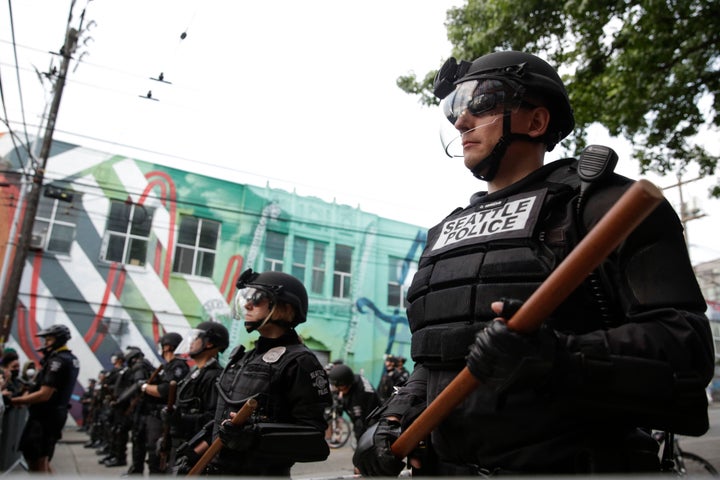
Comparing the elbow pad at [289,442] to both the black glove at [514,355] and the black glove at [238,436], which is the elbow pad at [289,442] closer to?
the black glove at [238,436]

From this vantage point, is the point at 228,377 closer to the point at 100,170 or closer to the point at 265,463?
the point at 265,463

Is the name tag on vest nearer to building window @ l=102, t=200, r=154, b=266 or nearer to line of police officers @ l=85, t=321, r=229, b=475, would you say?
line of police officers @ l=85, t=321, r=229, b=475

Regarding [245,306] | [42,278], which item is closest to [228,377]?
[245,306]

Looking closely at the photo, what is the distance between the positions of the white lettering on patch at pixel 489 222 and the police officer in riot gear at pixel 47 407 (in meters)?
6.42

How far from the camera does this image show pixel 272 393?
3453mm

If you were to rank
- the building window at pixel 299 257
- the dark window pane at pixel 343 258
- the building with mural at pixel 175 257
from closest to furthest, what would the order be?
the building with mural at pixel 175 257, the building window at pixel 299 257, the dark window pane at pixel 343 258

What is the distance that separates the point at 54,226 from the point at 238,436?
17300mm

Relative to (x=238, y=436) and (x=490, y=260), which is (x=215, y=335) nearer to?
(x=238, y=436)

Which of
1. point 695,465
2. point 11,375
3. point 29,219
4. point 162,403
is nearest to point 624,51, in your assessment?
point 695,465

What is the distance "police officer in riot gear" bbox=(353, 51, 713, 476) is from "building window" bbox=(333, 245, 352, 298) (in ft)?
65.8

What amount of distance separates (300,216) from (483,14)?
14.3 metres

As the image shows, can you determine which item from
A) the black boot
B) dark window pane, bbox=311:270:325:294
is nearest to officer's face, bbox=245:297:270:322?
the black boot

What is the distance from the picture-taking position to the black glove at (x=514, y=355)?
1182mm

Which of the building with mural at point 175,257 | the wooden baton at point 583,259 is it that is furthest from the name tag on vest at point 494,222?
the building with mural at point 175,257
